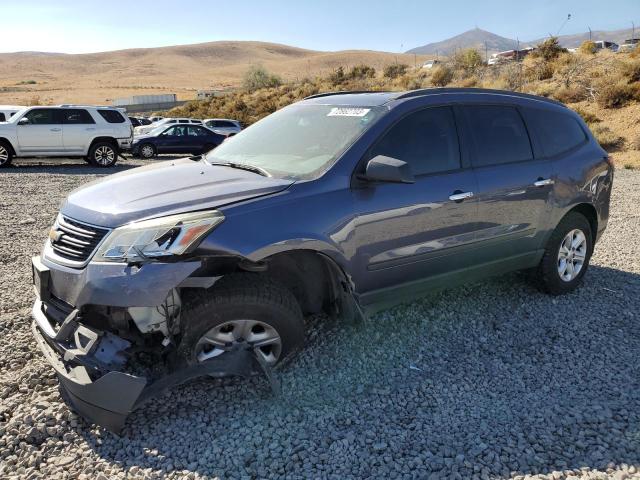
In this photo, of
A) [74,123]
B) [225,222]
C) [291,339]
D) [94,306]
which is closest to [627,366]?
[291,339]

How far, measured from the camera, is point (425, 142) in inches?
160

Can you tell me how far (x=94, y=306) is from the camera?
3.04 meters

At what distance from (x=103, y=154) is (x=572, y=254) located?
14782 millimetres

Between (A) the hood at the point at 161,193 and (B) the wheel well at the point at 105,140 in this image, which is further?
(B) the wheel well at the point at 105,140

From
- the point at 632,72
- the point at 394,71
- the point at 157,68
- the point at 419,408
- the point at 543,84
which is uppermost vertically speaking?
the point at 157,68

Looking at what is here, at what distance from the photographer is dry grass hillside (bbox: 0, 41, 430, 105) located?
257ft

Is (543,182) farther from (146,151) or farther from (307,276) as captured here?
(146,151)

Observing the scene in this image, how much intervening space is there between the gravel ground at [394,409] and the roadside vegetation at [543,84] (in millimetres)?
14098

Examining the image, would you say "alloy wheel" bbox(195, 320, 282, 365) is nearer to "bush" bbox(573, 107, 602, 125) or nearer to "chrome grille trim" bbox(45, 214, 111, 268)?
"chrome grille trim" bbox(45, 214, 111, 268)

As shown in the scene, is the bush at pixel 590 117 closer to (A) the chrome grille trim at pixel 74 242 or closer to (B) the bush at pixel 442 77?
(B) the bush at pixel 442 77

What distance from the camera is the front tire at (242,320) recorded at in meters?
3.10

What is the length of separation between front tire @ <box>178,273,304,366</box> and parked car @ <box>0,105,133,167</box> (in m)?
14.7

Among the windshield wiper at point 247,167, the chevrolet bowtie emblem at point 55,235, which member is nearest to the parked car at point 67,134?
the windshield wiper at point 247,167

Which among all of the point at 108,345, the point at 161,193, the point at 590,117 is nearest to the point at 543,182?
the point at 161,193
